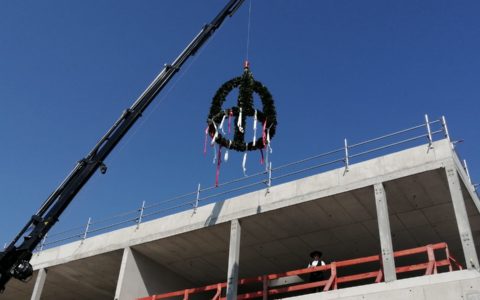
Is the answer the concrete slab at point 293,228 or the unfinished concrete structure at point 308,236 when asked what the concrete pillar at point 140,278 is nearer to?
the unfinished concrete structure at point 308,236

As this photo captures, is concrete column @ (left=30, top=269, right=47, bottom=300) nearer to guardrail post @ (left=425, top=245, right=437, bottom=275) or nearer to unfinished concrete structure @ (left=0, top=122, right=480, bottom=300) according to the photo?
unfinished concrete structure @ (left=0, top=122, right=480, bottom=300)

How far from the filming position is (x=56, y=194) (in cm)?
1397

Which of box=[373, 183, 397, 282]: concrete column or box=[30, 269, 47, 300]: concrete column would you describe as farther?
box=[30, 269, 47, 300]: concrete column

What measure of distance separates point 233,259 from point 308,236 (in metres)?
2.78

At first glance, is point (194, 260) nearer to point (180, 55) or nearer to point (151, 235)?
point (151, 235)

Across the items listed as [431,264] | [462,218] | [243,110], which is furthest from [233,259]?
[462,218]

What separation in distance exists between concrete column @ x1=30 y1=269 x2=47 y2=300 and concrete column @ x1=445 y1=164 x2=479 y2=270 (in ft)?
49.5

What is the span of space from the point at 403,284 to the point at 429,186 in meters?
3.25

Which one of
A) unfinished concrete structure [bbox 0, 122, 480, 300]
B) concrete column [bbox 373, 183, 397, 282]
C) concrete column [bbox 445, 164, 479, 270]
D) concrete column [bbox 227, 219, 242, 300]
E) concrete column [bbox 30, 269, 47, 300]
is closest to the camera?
concrete column [bbox 445, 164, 479, 270]

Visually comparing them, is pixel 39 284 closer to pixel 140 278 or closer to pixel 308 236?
pixel 140 278

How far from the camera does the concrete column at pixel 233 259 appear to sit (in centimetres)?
1492

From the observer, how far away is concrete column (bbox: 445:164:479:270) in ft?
38.3

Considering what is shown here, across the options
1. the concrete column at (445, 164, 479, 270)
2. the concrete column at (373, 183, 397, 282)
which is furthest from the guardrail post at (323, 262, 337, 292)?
the concrete column at (445, 164, 479, 270)

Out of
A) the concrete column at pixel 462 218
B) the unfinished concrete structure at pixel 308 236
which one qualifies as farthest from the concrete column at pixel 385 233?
the concrete column at pixel 462 218
